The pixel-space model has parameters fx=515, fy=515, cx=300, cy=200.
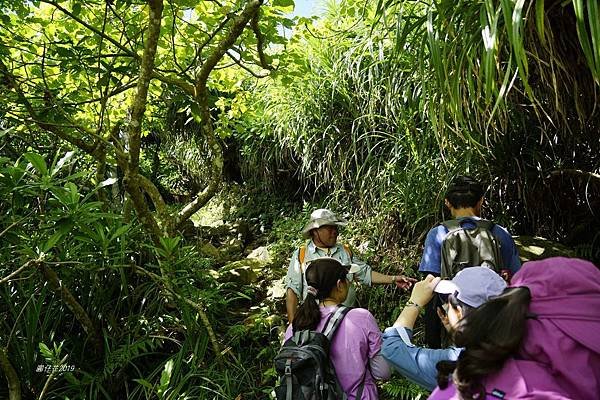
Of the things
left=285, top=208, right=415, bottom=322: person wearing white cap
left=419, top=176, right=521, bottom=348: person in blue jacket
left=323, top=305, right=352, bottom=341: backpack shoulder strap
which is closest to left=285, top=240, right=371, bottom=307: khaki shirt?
left=285, top=208, right=415, bottom=322: person wearing white cap

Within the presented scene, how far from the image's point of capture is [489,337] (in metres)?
1.18

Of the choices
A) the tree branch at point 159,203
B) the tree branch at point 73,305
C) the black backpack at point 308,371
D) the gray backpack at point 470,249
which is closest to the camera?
the black backpack at point 308,371

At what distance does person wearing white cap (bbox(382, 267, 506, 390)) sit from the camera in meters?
1.46

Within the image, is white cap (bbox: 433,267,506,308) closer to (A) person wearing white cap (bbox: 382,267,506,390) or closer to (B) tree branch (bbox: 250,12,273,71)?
(A) person wearing white cap (bbox: 382,267,506,390)

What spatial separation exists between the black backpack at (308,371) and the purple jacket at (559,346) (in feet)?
3.03

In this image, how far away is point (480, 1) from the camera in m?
2.43

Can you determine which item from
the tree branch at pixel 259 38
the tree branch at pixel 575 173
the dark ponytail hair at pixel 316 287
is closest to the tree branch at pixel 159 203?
the tree branch at pixel 259 38

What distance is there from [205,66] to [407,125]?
1.59 m

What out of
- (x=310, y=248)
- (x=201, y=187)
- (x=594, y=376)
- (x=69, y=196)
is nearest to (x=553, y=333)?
(x=594, y=376)

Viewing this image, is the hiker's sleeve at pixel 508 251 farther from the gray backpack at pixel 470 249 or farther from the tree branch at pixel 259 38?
the tree branch at pixel 259 38

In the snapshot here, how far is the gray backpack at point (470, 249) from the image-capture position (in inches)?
99.6

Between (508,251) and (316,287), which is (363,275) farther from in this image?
(316,287)

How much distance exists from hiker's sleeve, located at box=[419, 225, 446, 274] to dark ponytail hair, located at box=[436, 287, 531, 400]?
59.8 inches

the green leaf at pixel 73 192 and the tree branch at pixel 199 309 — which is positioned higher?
the green leaf at pixel 73 192
